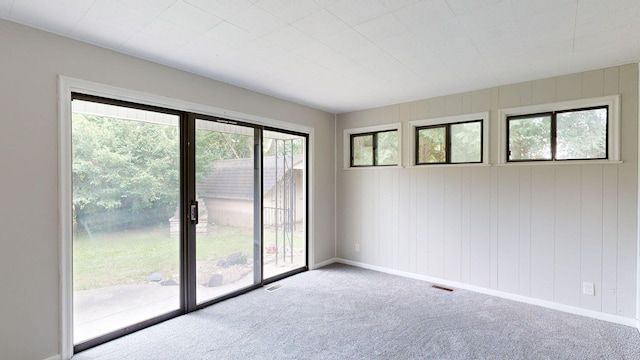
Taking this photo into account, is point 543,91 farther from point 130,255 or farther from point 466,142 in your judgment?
point 130,255

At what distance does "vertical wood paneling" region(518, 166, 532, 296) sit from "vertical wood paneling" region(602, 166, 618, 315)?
61 centimetres

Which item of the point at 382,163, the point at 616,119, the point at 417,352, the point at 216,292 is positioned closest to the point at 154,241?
the point at 216,292

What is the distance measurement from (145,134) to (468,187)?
12.0 ft

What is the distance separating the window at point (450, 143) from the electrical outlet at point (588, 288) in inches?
64.1

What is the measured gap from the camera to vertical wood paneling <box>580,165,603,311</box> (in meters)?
3.00

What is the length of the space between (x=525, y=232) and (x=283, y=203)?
299 centimetres

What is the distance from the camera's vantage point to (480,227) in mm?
3693

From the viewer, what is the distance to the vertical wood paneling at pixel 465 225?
3.78 metres

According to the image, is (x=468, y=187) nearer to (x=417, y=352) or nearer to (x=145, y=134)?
(x=417, y=352)

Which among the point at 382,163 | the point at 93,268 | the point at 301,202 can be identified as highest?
the point at 382,163

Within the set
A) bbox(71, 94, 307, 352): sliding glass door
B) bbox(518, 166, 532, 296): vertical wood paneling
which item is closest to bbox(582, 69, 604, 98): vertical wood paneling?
bbox(518, 166, 532, 296): vertical wood paneling

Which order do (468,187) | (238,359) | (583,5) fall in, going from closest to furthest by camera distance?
(583,5) → (238,359) → (468,187)

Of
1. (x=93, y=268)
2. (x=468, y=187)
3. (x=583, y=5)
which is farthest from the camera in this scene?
(x=468, y=187)

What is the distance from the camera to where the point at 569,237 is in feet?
10.3
